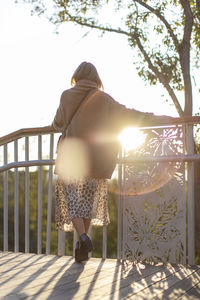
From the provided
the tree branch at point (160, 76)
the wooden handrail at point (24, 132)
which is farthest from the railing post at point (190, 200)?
the tree branch at point (160, 76)

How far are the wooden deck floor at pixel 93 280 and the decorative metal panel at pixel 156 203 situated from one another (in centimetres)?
14

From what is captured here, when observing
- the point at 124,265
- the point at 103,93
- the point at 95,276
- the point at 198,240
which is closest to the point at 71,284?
the point at 95,276

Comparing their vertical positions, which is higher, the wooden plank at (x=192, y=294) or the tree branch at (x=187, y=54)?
the tree branch at (x=187, y=54)

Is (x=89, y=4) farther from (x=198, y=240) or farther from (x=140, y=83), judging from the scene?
(x=198, y=240)

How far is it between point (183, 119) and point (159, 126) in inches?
8.3

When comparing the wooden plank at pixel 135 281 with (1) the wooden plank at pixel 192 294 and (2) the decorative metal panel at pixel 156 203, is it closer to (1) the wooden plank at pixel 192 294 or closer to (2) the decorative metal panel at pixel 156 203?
(2) the decorative metal panel at pixel 156 203

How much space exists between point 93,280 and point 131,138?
50.4 inches

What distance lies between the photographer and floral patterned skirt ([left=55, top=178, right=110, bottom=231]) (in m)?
3.44

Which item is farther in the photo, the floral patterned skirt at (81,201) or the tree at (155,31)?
the tree at (155,31)

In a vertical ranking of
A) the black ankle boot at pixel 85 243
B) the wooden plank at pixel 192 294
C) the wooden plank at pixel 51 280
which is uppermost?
the black ankle boot at pixel 85 243

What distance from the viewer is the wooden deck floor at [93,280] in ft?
8.23

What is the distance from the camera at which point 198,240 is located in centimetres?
1109

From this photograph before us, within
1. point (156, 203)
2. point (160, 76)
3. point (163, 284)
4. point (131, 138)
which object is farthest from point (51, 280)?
point (160, 76)

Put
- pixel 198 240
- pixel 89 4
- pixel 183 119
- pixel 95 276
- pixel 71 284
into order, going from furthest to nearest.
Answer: pixel 89 4
pixel 198 240
pixel 183 119
pixel 95 276
pixel 71 284
